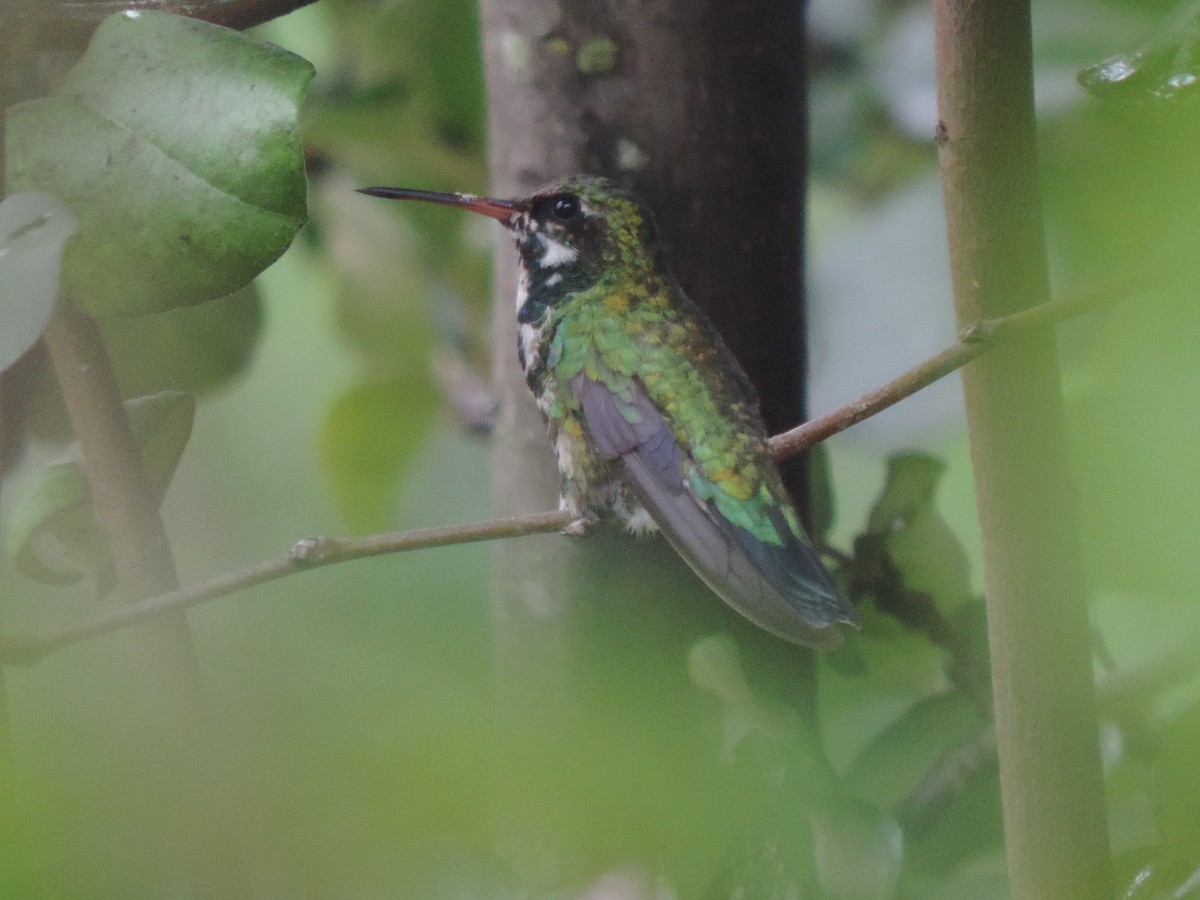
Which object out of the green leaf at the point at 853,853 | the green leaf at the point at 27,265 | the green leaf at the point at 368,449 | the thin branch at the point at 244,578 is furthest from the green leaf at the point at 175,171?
the green leaf at the point at 368,449

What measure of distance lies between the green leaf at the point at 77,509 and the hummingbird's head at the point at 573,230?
23 centimetres

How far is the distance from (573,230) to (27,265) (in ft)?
1.76

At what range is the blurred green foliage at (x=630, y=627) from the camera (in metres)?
0.41

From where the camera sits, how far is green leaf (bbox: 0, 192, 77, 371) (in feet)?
1.69

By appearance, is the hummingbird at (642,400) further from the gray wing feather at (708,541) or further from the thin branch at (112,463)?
the thin branch at (112,463)

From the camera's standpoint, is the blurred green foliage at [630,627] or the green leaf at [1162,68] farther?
the green leaf at [1162,68]

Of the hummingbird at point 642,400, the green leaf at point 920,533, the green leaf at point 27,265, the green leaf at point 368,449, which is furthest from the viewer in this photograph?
the green leaf at point 368,449

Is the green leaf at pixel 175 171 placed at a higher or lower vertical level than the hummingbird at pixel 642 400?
higher

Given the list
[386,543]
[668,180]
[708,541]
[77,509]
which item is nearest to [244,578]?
[386,543]

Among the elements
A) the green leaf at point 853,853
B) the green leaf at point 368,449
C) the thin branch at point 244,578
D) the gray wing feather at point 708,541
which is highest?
the thin branch at point 244,578

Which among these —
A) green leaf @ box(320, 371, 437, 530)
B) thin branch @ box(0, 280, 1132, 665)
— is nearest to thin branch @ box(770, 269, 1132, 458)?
thin branch @ box(0, 280, 1132, 665)

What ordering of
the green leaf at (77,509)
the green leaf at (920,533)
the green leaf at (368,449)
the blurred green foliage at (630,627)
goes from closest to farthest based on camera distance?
the blurred green foliage at (630,627) → the green leaf at (77,509) → the green leaf at (920,533) → the green leaf at (368,449)

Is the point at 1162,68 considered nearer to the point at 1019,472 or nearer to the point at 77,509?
the point at 1019,472

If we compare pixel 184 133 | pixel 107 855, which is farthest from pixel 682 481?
pixel 107 855
